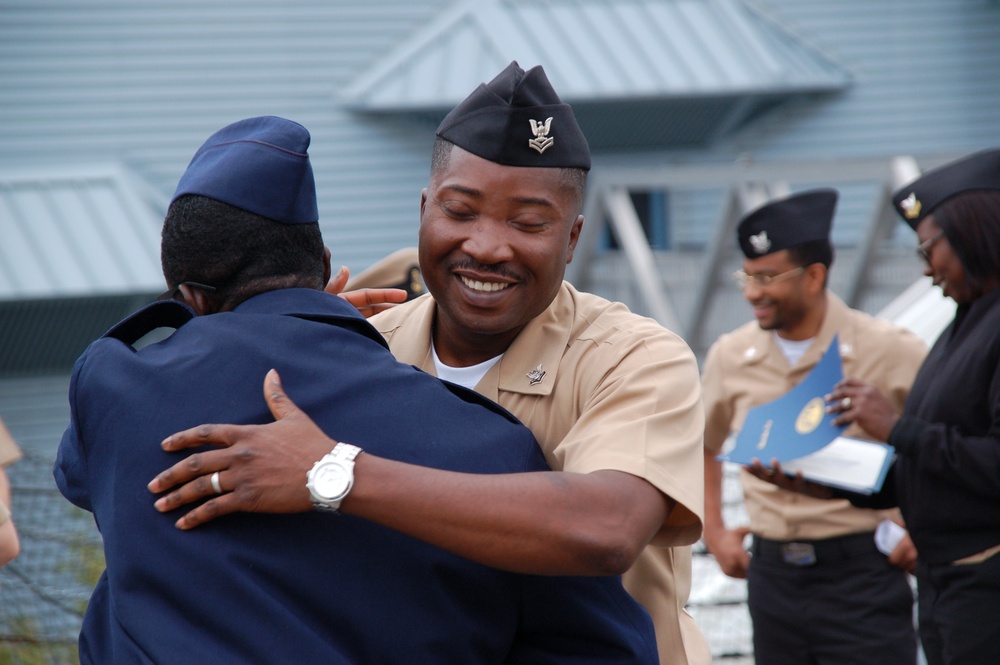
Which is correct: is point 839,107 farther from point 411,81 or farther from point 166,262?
Result: point 166,262

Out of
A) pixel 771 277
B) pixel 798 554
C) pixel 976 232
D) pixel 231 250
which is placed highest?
pixel 231 250

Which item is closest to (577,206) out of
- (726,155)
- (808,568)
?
(808,568)

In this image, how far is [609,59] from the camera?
1246 cm

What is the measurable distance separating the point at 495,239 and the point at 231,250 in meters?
0.48

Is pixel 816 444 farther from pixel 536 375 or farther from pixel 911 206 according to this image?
→ pixel 536 375

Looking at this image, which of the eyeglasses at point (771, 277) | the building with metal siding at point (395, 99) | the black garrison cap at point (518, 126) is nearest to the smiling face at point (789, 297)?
the eyeglasses at point (771, 277)

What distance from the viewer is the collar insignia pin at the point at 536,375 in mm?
2049

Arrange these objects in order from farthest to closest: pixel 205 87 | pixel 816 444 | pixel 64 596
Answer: pixel 205 87, pixel 64 596, pixel 816 444

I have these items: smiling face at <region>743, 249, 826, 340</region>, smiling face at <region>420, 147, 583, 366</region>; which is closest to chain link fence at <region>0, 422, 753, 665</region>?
smiling face at <region>743, 249, 826, 340</region>

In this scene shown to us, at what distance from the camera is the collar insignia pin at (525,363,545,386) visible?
2049mm

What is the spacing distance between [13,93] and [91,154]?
90 centimetres

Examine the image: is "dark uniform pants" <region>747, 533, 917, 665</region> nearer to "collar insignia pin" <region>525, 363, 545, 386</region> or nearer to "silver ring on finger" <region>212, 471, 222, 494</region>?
"collar insignia pin" <region>525, 363, 545, 386</region>

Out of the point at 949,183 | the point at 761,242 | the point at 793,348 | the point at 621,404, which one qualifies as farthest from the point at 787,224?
the point at 621,404

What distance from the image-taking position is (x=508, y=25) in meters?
12.5
